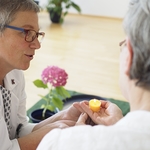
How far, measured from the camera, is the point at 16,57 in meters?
1.37

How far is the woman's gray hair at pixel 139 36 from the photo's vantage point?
0.76 metres

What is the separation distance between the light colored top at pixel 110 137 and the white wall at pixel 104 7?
5175mm

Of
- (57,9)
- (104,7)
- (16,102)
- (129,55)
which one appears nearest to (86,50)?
(57,9)

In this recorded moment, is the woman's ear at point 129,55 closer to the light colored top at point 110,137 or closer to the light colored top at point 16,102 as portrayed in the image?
the light colored top at point 110,137

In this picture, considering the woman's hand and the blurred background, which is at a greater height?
the woman's hand

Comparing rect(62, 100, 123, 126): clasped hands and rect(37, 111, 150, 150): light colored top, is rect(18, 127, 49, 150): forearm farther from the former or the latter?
rect(37, 111, 150, 150): light colored top

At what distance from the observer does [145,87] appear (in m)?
0.83

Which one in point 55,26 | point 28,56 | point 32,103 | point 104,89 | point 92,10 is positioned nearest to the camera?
point 28,56

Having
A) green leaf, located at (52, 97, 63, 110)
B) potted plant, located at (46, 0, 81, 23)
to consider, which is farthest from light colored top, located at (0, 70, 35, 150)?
potted plant, located at (46, 0, 81, 23)

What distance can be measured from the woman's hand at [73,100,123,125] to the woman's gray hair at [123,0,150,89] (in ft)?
1.40

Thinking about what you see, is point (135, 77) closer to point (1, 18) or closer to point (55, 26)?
point (1, 18)

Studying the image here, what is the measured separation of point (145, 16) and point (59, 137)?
41 cm

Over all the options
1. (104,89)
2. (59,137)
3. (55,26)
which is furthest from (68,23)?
(59,137)

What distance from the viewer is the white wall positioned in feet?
18.9
